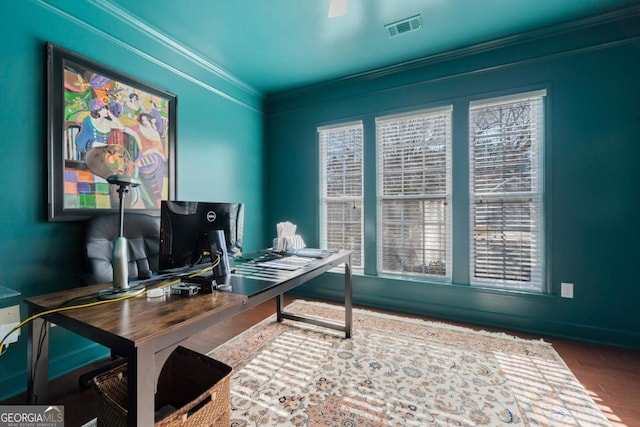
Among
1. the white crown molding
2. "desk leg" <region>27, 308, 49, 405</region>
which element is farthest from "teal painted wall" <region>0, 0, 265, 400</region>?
"desk leg" <region>27, 308, 49, 405</region>

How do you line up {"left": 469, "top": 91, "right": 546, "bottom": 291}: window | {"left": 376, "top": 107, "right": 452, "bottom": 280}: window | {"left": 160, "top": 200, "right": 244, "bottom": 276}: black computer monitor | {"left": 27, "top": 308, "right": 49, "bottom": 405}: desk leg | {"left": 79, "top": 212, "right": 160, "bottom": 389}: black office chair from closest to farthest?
{"left": 27, "top": 308, "right": 49, "bottom": 405}: desk leg, {"left": 160, "top": 200, "right": 244, "bottom": 276}: black computer monitor, {"left": 79, "top": 212, "right": 160, "bottom": 389}: black office chair, {"left": 469, "top": 91, "right": 546, "bottom": 291}: window, {"left": 376, "top": 107, "right": 452, "bottom": 280}: window

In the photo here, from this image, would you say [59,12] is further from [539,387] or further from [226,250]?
[539,387]

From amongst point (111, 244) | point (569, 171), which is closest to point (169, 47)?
point (111, 244)

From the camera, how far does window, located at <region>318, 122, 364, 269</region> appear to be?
11.5 ft

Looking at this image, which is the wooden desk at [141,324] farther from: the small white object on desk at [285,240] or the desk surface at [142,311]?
the small white object on desk at [285,240]

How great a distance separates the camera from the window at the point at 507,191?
2.65 m

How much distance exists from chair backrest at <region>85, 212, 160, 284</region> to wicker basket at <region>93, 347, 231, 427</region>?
0.55 m

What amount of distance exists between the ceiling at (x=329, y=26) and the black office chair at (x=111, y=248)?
1.70 m

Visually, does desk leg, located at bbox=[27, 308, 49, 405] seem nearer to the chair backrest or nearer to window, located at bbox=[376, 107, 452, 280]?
the chair backrest

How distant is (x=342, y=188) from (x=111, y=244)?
97.7 inches

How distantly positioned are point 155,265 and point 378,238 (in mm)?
2335

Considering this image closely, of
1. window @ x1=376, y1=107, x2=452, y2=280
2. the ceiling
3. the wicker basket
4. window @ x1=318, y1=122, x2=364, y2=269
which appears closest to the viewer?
the wicker basket

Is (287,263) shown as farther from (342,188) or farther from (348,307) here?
(342,188)

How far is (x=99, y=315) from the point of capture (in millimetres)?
1037
